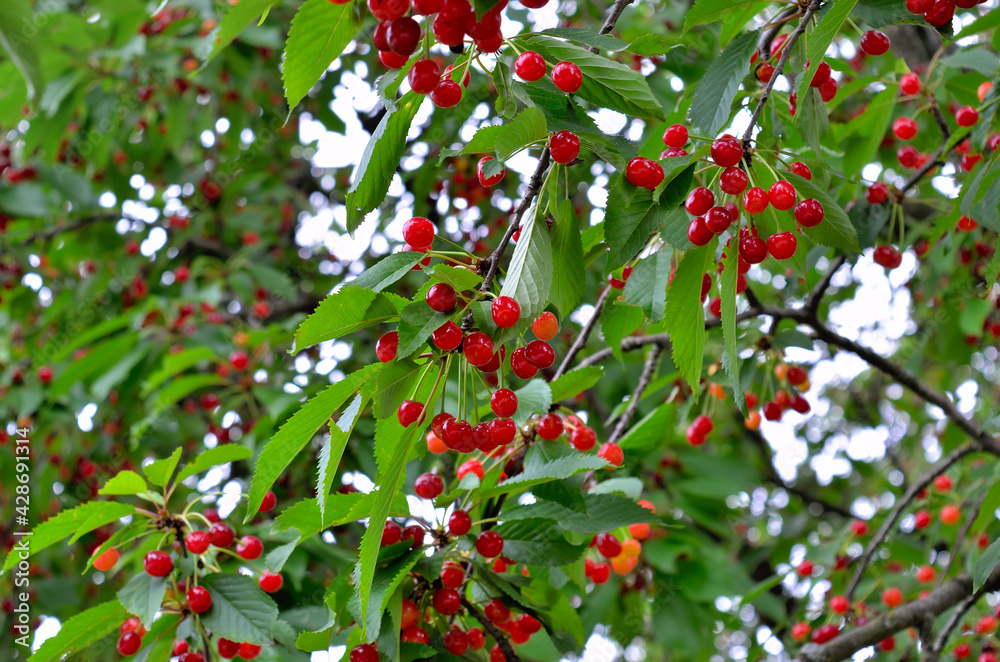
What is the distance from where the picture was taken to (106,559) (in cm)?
170

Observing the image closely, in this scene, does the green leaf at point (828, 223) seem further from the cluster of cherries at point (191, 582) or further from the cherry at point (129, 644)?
the cherry at point (129, 644)

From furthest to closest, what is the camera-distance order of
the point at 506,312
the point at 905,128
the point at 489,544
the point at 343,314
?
the point at 905,128 → the point at 489,544 → the point at 343,314 → the point at 506,312

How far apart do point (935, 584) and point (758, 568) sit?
218 cm

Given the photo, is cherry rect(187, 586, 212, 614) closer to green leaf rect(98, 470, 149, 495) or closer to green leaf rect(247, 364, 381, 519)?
green leaf rect(98, 470, 149, 495)

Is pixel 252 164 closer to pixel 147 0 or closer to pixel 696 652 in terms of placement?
pixel 147 0

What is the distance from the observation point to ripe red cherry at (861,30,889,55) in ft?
4.84

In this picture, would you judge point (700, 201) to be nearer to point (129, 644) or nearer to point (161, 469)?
point (161, 469)

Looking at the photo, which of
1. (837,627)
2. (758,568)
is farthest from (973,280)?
(758,568)

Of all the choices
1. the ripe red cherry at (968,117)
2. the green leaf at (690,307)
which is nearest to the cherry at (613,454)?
the green leaf at (690,307)

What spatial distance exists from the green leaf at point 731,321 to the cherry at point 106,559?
4.43 feet

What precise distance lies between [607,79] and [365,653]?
1.00 meters

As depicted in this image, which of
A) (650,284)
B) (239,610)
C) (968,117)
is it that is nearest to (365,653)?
(239,610)

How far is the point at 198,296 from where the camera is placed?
3627mm

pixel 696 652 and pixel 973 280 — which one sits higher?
pixel 973 280
